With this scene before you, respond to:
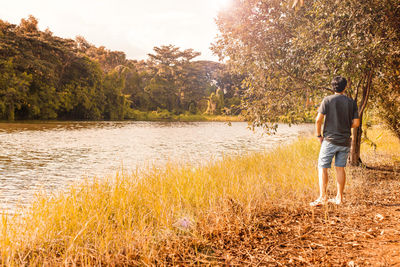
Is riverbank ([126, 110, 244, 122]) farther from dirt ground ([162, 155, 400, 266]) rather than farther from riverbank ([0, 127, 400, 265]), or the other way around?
dirt ground ([162, 155, 400, 266])

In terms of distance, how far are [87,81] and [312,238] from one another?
50643mm

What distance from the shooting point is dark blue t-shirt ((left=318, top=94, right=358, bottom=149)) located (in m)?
4.33

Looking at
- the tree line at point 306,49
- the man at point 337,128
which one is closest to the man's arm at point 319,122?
the man at point 337,128

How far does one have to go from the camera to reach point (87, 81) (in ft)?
158

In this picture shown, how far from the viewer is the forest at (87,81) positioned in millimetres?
34500

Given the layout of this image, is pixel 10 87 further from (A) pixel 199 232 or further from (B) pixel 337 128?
(B) pixel 337 128

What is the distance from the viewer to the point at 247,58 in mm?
7285

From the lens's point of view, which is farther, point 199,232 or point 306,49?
point 306,49

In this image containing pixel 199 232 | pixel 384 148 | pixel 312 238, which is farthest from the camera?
Result: pixel 384 148

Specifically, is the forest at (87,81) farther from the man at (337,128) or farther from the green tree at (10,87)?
the man at (337,128)

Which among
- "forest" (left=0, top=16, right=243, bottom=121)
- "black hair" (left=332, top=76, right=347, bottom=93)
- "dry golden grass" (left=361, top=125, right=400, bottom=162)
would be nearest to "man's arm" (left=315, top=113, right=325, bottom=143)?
"black hair" (left=332, top=76, right=347, bottom=93)

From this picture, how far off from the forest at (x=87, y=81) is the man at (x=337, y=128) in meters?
3.58

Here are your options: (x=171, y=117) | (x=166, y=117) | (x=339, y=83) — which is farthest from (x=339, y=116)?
(x=171, y=117)

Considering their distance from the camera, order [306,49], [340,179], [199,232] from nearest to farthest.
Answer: [199,232]
[340,179]
[306,49]
